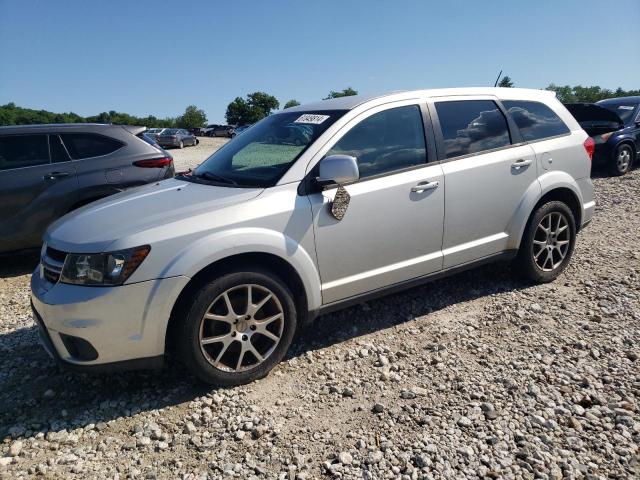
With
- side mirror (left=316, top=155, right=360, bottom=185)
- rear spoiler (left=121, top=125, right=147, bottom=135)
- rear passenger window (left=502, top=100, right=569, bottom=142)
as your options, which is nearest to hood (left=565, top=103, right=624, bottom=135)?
rear passenger window (left=502, top=100, right=569, bottom=142)

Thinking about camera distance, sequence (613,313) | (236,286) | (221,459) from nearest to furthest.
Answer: (221,459) < (236,286) < (613,313)

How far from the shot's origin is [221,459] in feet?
8.15

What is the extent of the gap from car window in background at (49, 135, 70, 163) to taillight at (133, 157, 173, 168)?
0.78 m

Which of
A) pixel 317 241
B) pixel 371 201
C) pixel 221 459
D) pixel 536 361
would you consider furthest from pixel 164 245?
pixel 536 361

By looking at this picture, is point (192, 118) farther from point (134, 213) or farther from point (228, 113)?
point (134, 213)

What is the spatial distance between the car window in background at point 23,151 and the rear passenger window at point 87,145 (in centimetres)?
26

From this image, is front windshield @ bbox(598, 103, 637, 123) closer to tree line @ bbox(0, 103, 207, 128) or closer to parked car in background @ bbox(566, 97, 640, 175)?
parked car in background @ bbox(566, 97, 640, 175)

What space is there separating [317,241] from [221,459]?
142cm

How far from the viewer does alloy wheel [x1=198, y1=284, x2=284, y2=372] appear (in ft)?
9.68

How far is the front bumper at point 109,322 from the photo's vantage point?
8.79 ft

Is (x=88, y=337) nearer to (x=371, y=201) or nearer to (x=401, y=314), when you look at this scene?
(x=371, y=201)

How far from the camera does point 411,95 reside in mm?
3789

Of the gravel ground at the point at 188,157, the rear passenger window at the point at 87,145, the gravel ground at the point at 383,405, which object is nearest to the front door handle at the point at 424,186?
the gravel ground at the point at 383,405

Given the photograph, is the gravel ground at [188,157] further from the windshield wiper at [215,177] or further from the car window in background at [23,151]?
the windshield wiper at [215,177]
